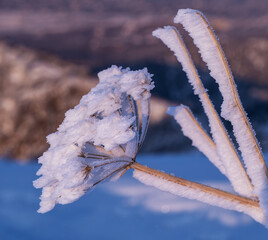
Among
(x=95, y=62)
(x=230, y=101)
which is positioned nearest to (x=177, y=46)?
(x=230, y=101)

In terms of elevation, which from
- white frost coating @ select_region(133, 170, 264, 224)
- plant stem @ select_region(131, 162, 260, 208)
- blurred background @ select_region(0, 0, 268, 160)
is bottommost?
white frost coating @ select_region(133, 170, 264, 224)

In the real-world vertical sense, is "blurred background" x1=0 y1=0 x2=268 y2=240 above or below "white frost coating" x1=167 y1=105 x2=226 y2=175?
above

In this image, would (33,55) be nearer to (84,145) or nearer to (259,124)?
(259,124)

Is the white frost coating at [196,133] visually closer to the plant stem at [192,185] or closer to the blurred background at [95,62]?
the plant stem at [192,185]

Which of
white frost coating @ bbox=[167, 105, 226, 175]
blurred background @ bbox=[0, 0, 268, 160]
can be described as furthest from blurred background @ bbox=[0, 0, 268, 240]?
white frost coating @ bbox=[167, 105, 226, 175]

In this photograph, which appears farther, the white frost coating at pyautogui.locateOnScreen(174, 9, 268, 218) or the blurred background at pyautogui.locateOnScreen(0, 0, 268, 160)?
the blurred background at pyautogui.locateOnScreen(0, 0, 268, 160)

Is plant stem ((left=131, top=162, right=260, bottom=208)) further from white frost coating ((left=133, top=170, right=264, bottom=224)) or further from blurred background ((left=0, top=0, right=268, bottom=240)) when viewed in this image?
blurred background ((left=0, top=0, right=268, bottom=240))

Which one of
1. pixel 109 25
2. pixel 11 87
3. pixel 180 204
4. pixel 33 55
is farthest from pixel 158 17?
pixel 180 204
